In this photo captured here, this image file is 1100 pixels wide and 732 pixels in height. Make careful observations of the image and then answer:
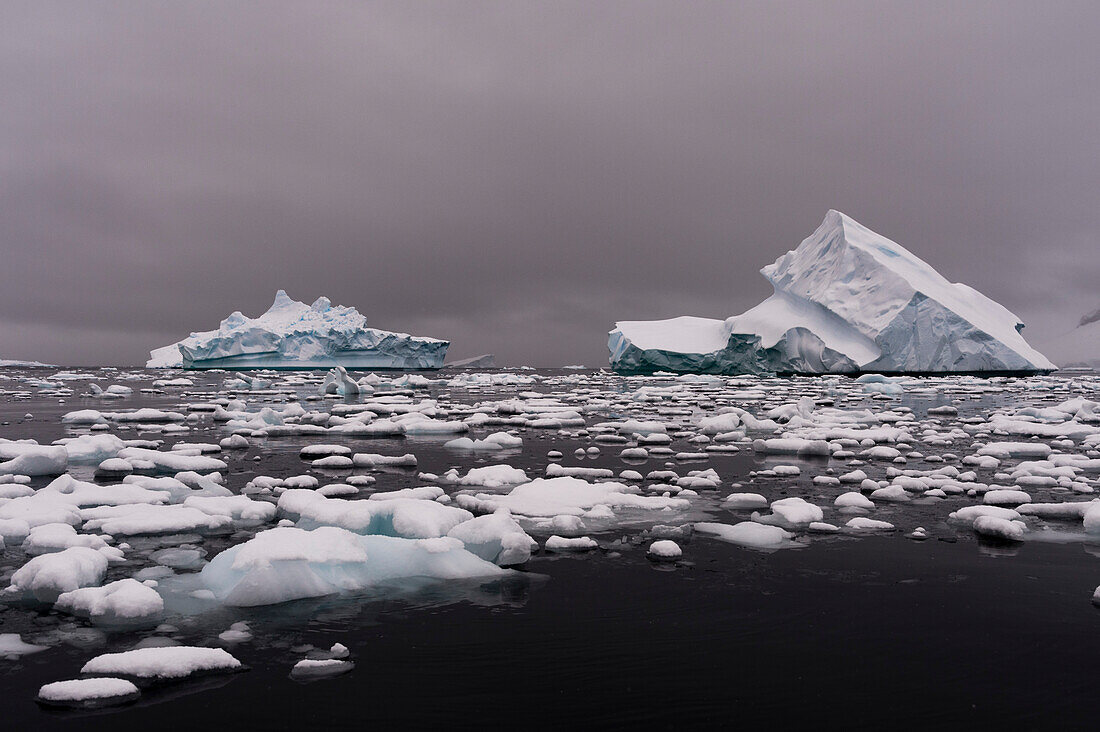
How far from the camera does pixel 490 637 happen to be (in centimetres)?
334

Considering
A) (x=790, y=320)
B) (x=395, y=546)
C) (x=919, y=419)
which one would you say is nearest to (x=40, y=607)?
(x=395, y=546)

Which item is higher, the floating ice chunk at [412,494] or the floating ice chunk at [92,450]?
the floating ice chunk at [92,450]

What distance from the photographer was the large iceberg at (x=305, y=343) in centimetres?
5350

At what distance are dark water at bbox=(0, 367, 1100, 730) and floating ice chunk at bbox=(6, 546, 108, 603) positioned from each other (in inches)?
6.5

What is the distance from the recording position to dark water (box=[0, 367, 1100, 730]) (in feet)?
8.64

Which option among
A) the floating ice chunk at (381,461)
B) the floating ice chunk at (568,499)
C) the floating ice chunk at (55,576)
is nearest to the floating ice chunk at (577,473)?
the floating ice chunk at (568,499)

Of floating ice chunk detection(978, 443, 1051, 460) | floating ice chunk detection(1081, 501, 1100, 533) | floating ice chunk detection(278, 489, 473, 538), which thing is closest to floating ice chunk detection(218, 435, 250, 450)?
floating ice chunk detection(278, 489, 473, 538)

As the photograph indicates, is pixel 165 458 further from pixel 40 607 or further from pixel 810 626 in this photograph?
pixel 810 626

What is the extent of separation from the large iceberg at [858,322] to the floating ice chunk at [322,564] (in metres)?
35.9

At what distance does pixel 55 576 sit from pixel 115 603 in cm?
53

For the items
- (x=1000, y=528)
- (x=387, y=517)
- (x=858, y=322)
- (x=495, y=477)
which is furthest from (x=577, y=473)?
(x=858, y=322)

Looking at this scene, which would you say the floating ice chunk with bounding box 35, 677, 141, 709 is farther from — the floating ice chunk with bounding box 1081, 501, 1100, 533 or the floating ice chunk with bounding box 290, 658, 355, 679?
the floating ice chunk with bounding box 1081, 501, 1100, 533

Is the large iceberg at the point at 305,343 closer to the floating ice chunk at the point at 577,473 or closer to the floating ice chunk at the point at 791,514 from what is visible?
the floating ice chunk at the point at 577,473

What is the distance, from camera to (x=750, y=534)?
5070 millimetres
